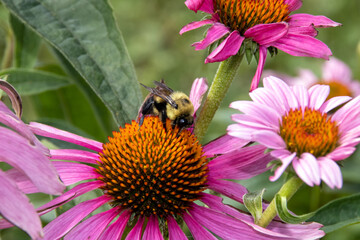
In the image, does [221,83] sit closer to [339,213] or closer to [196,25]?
[196,25]

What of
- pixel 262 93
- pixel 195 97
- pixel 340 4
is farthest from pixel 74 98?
pixel 340 4

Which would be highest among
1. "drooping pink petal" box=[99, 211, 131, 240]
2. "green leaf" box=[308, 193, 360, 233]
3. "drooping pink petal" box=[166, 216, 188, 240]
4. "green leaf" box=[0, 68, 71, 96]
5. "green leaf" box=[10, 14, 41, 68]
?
"green leaf" box=[10, 14, 41, 68]

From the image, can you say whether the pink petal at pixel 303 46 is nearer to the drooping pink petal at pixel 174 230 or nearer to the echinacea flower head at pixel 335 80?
the drooping pink petal at pixel 174 230

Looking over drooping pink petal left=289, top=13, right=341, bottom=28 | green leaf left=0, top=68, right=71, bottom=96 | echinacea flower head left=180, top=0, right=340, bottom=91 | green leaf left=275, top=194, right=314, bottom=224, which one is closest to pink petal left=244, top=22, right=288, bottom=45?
echinacea flower head left=180, top=0, right=340, bottom=91

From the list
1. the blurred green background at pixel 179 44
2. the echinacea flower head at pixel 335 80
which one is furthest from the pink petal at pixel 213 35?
the blurred green background at pixel 179 44

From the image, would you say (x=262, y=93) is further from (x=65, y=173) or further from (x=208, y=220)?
(x=65, y=173)

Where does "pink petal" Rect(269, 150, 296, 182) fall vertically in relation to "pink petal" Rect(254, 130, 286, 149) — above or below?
below

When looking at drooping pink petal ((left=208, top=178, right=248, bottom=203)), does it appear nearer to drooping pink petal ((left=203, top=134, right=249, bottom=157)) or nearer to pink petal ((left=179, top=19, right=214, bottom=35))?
drooping pink petal ((left=203, top=134, right=249, bottom=157))
